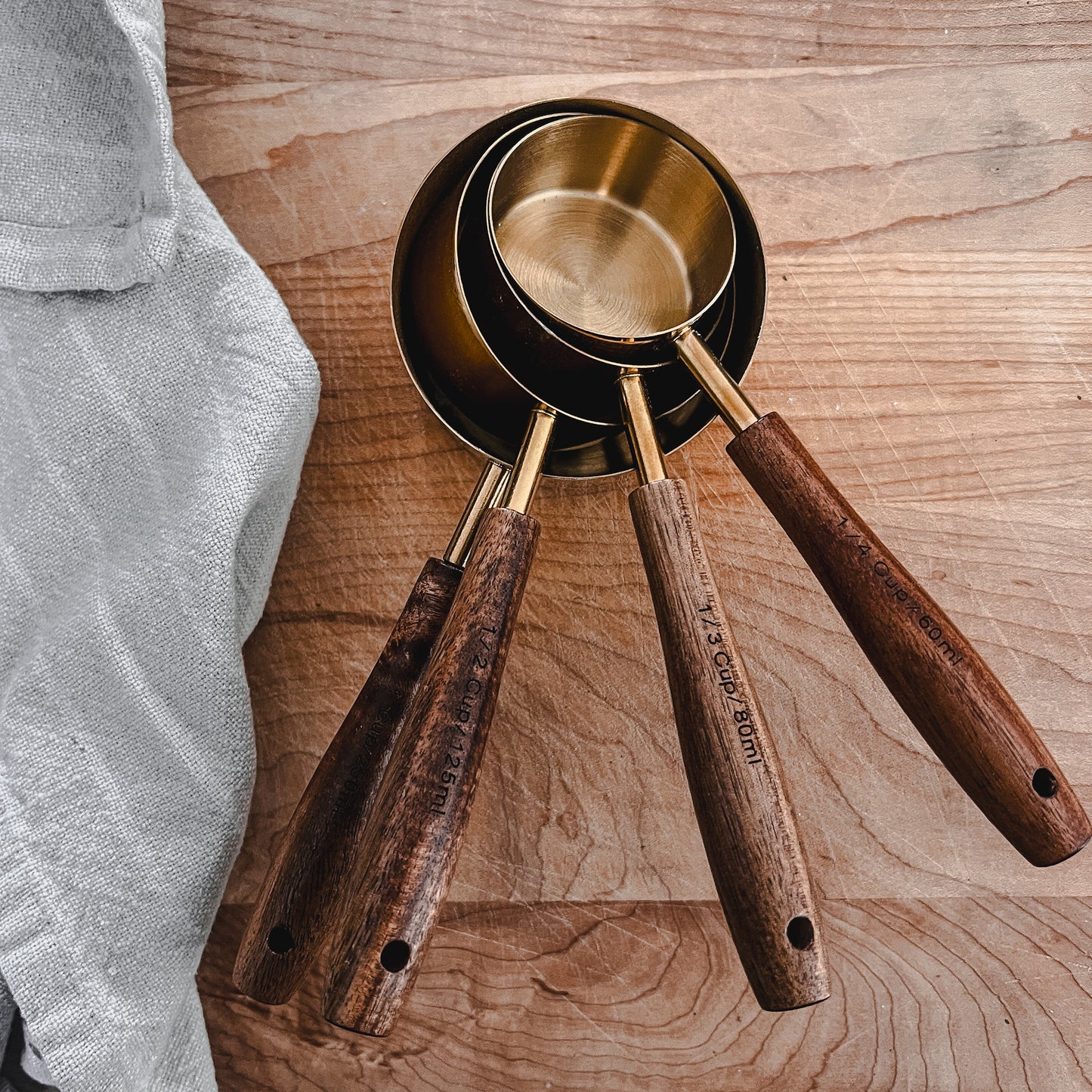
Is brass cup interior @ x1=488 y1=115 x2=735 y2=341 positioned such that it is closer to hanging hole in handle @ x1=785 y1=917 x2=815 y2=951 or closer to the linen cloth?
the linen cloth

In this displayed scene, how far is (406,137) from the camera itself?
17.1 inches

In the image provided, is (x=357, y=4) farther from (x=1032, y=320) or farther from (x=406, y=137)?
(x=1032, y=320)

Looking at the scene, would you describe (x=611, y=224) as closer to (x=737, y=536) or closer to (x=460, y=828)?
(x=737, y=536)

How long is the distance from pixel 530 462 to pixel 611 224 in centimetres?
15

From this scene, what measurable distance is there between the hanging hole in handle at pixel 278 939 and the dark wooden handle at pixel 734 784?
0.15 metres

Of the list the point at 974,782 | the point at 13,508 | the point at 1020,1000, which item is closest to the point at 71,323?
the point at 13,508

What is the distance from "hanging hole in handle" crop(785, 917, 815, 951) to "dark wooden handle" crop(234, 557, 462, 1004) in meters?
0.14

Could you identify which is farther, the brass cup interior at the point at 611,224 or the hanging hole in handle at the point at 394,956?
the brass cup interior at the point at 611,224

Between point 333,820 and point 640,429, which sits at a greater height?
point 640,429

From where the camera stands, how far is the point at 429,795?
0.92 feet

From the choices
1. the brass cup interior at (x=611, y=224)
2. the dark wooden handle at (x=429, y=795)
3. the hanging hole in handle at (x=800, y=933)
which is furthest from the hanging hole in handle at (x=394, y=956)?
the brass cup interior at (x=611, y=224)

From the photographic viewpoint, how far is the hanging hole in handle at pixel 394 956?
0.89 feet

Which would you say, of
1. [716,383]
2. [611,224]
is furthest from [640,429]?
[611,224]

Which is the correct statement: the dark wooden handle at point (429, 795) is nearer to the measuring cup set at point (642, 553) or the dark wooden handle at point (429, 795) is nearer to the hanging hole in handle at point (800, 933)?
the measuring cup set at point (642, 553)
